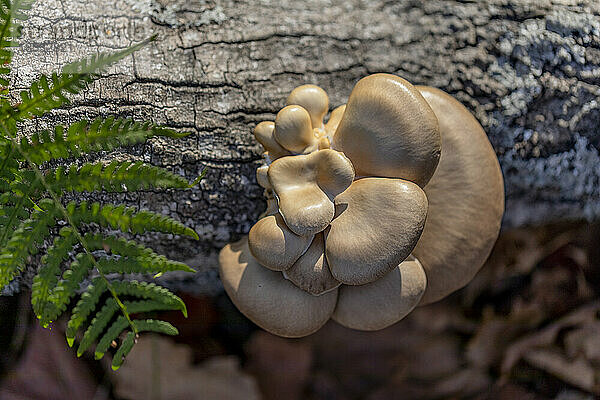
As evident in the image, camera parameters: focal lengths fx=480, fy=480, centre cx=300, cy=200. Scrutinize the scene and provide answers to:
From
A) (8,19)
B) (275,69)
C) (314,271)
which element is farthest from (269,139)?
(8,19)

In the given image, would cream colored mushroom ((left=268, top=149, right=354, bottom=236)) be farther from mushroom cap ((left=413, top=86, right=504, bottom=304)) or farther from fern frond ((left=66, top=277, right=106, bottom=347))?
fern frond ((left=66, top=277, right=106, bottom=347))

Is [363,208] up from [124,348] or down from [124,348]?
up

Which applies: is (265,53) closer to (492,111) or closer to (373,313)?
(492,111)

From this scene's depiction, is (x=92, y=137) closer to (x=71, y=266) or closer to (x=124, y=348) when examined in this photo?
(x=71, y=266)

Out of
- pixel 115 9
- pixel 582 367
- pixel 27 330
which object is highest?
pixel 115 9

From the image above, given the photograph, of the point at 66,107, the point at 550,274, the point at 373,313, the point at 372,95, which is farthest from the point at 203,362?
the point at 550,274

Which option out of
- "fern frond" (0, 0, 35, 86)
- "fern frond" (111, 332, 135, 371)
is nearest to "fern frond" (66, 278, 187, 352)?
"fern frond" (111, 332, 135, 371)

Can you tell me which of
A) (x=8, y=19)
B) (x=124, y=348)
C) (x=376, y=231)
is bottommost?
(x=124, y=348)

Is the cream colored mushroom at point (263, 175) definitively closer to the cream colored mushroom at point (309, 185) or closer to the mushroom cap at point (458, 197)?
the cream colored mushroom at point (309, 185)
